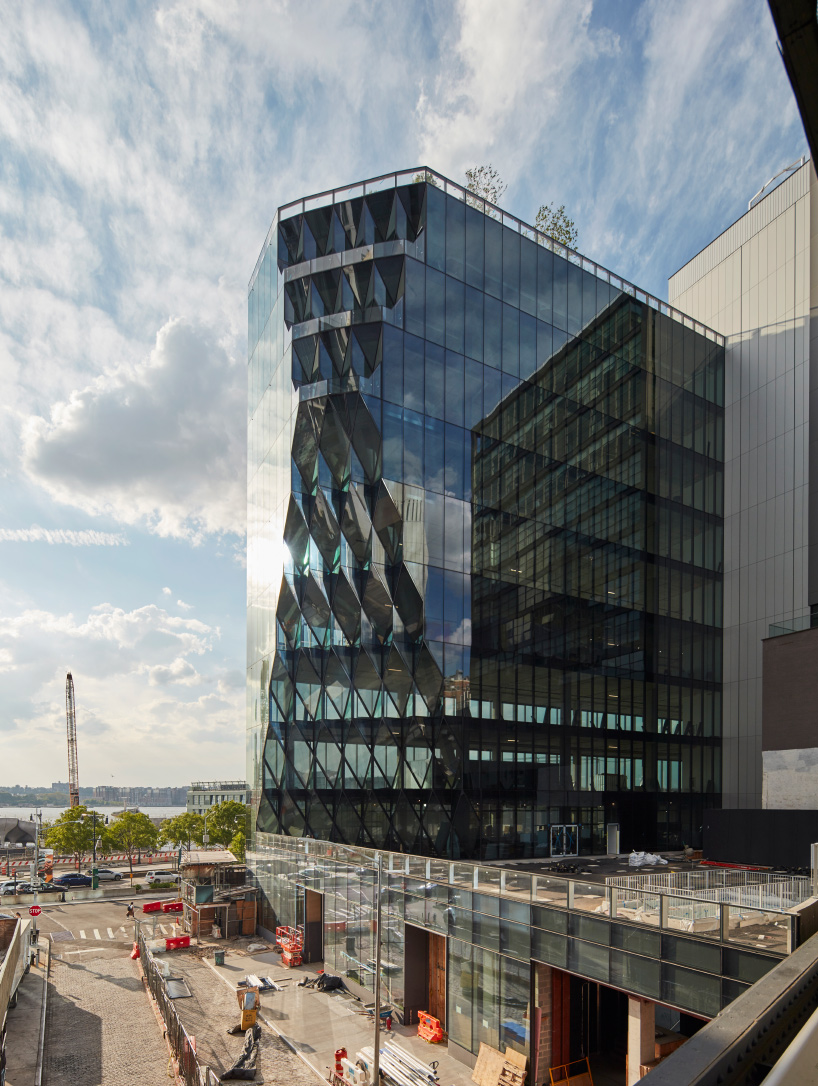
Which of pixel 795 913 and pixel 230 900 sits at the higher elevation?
pixel 795 913

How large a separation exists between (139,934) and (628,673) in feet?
118

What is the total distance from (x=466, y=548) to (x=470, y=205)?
71.8 feet

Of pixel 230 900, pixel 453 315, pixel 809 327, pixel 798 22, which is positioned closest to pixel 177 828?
pixel 230 900

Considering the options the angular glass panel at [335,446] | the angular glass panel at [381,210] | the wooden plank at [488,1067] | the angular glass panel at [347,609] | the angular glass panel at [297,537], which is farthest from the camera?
the angular glass panel at [297,537]

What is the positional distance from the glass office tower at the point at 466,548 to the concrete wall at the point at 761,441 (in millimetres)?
2823

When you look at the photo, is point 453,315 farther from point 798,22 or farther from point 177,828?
point 177,828

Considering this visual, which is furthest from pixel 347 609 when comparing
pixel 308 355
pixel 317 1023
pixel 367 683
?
pixel 317 1023

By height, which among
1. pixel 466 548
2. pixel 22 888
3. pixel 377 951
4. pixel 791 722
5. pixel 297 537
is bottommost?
pixel 22 888

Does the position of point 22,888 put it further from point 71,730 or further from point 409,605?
point 71,730

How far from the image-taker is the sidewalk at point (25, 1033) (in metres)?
26.2

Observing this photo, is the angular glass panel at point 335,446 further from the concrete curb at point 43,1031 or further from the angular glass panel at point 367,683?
the concrete curb at point 43,1031

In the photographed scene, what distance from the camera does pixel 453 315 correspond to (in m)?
46.3

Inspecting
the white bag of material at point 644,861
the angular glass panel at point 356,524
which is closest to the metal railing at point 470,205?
the angular glass panel at point 356,524

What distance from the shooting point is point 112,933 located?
171 feet
